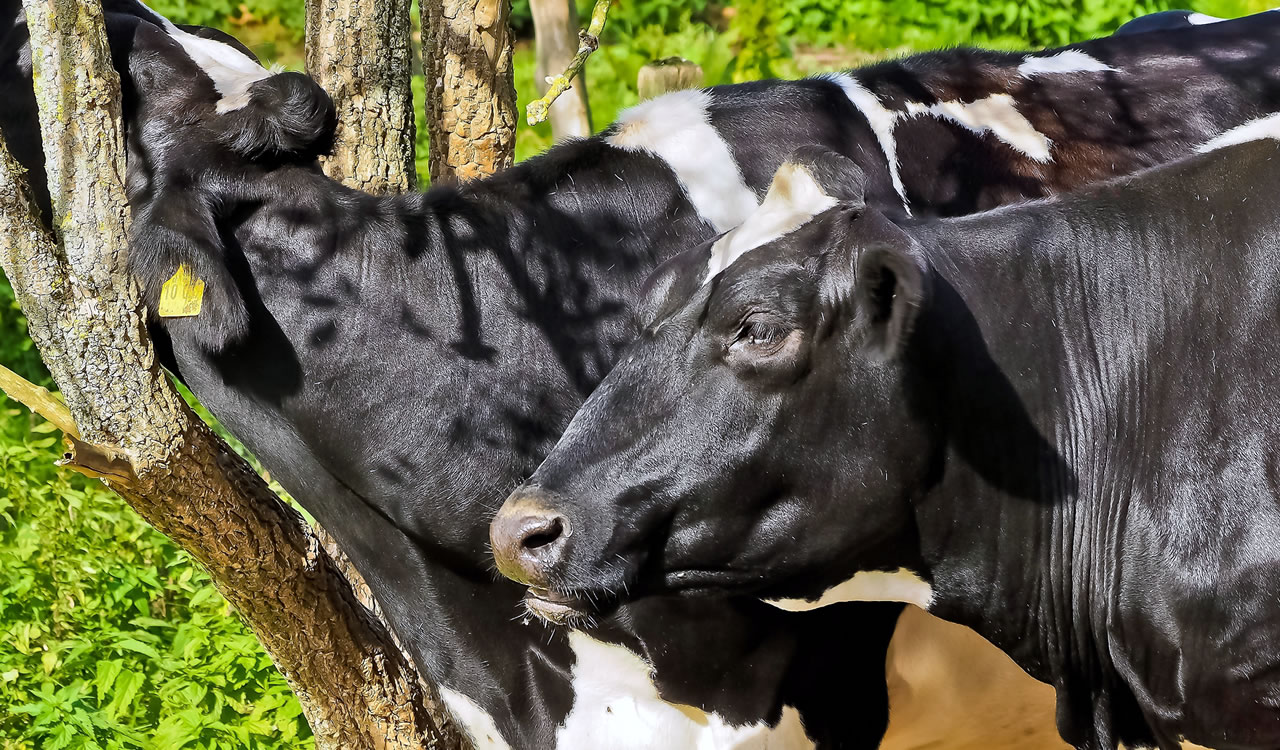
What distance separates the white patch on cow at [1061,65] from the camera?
4.02 metres

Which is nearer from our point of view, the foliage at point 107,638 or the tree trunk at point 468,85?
the tree trunk at point 468,85

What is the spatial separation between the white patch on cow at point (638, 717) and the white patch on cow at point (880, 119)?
133 centimetres

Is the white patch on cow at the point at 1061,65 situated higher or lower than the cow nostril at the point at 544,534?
higher

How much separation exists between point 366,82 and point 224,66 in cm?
48

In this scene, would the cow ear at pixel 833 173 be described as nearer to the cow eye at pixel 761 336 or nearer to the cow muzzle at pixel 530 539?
the cow eye at pixel 761 336

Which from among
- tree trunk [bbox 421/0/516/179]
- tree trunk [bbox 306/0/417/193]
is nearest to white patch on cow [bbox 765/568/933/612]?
tree trunk [bbox 306/0/417/193]

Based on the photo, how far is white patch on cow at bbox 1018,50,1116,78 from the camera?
402cm

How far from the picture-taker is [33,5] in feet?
10.3

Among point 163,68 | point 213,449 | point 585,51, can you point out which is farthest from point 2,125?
point 585,51

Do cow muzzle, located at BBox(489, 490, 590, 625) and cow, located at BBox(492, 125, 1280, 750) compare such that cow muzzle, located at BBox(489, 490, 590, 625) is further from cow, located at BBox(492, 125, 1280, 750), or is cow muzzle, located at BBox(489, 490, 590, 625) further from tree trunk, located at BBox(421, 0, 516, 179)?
tree trunk, located at BBox(421, 0, 516, 179)

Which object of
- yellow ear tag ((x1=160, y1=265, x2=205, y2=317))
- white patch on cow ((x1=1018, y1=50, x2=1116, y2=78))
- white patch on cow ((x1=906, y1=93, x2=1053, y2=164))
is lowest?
yellow ear tag ((x1=160, y1=265, x2=205, y2=317))

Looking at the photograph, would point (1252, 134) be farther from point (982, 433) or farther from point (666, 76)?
point (666, 76)

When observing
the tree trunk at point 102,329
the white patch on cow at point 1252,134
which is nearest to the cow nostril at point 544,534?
the tree trunk at point 102,329

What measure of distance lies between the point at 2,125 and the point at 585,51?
1.51 meters
